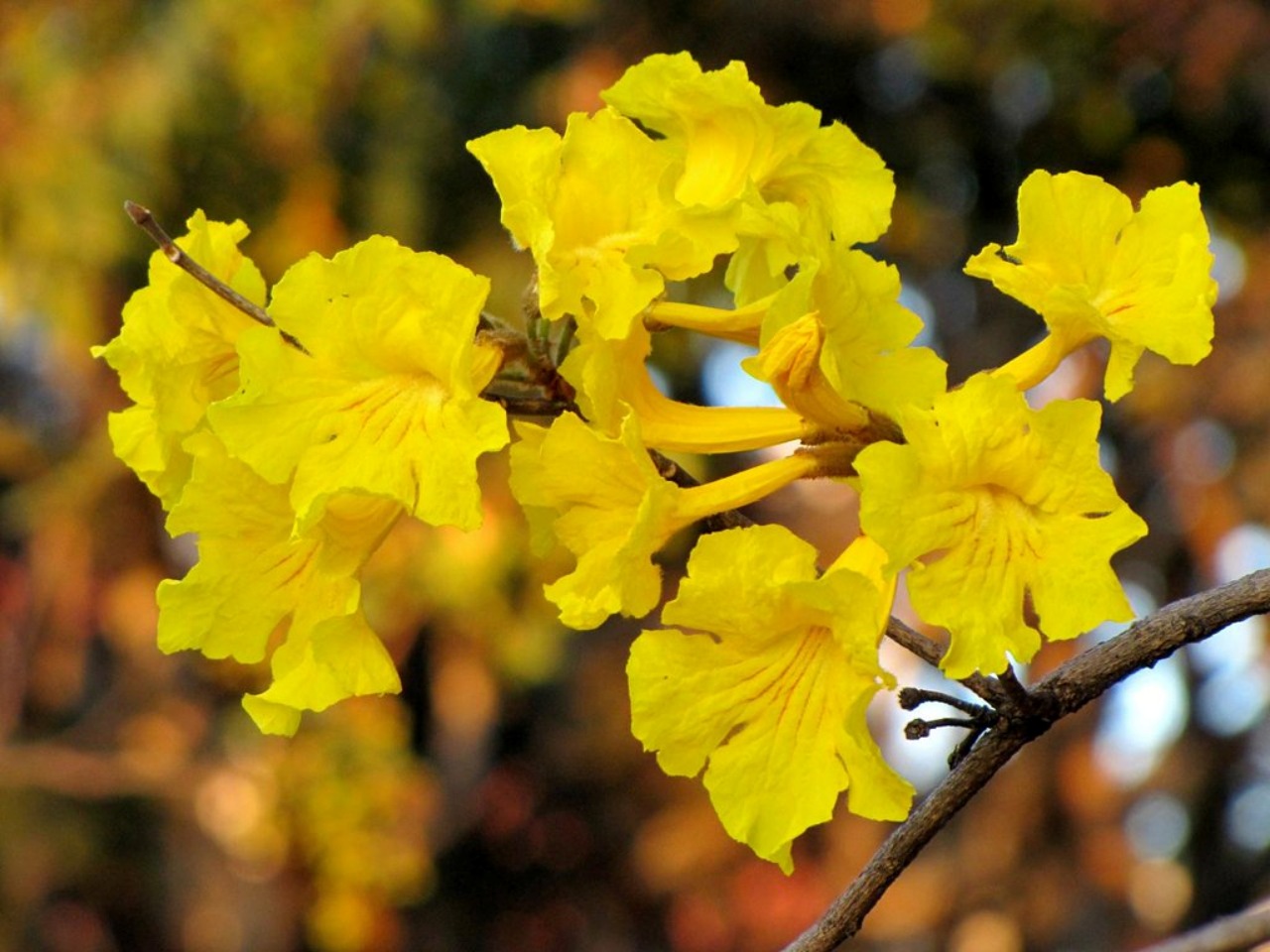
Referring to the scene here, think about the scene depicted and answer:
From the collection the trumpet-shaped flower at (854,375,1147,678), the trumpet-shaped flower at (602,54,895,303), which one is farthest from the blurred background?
the trumpet-shaped flower at (854,375,1147,678)

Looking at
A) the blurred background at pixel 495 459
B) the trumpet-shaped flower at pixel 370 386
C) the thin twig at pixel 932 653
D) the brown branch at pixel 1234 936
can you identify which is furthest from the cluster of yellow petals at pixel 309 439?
the blurred background at pixel 495 459

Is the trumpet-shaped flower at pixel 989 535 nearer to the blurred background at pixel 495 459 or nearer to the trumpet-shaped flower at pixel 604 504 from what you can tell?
the trumpet-shaped flower at pixel 604 504

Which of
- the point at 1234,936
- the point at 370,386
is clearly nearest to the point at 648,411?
the point at 370,386

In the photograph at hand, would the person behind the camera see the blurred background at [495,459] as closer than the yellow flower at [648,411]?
No

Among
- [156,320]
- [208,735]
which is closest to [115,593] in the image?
[208,735]

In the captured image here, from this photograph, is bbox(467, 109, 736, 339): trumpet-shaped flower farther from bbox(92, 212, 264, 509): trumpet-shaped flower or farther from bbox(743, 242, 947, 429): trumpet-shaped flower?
bbox(92, 212, 264, 509): trumpet-shaped flower

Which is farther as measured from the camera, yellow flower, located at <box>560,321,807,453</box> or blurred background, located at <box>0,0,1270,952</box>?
blurred background, located at <box>0,0,1270,952</box>
